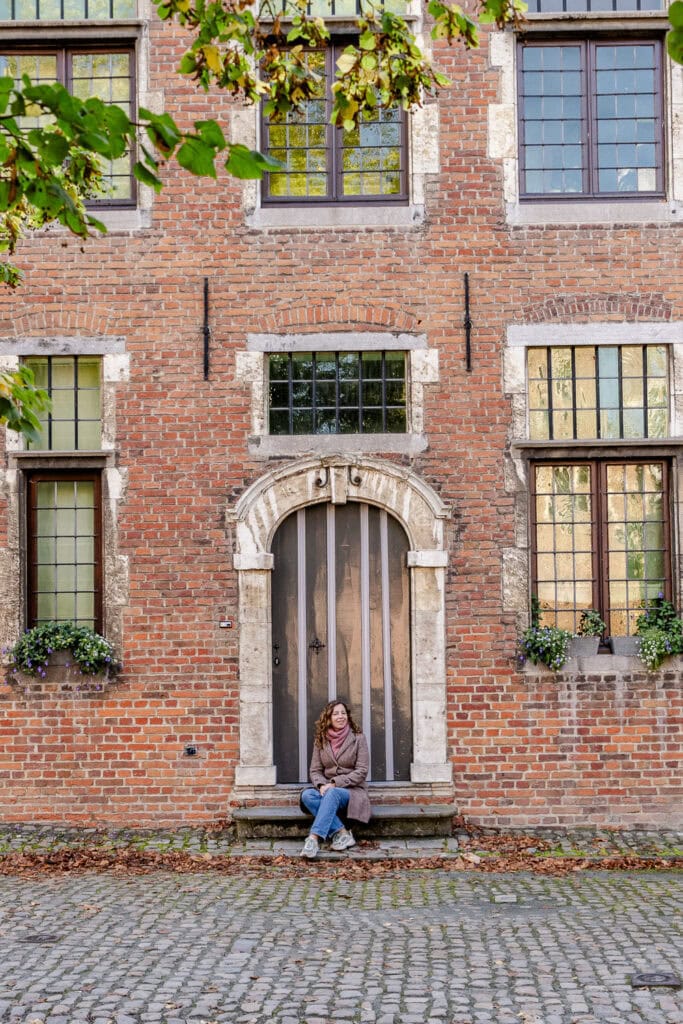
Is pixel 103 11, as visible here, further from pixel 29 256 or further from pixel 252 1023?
pixel 252 1023

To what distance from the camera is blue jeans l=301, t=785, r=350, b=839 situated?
9.38 m

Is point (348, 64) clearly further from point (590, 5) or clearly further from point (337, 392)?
point (590, 5)

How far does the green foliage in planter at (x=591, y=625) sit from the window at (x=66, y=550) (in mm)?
4047

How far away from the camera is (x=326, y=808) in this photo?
9.41 meters

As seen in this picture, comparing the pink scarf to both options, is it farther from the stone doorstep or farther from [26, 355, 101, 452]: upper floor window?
[26, 355, 101, 452]: upper floor window

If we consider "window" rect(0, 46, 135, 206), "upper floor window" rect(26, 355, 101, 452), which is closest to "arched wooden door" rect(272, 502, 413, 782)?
"upper floor window" rect(26, 355, 101, 452)

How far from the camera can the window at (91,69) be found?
34.5ft

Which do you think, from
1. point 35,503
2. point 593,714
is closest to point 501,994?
point 593,714

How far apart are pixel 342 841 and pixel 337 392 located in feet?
12.0

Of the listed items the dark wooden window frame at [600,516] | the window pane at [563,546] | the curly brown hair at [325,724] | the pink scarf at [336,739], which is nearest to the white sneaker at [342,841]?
the pink scarf at [336,739]

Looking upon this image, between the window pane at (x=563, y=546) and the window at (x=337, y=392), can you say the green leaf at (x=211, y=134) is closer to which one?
the window at (x=337, y=392)

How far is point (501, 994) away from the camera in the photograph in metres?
5.89

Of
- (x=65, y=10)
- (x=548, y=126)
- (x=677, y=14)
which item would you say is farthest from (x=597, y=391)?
(x=677, y=14)

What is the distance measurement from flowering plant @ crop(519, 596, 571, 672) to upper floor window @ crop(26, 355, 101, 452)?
13.0 ft
